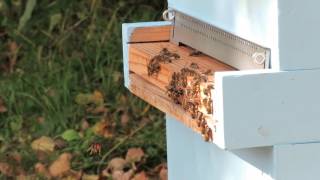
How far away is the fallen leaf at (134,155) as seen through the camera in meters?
5.77

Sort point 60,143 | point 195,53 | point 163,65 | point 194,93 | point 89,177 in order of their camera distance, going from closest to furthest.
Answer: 1. point 194,93
2. point 163,65
3. point 195,53
4. point 89,177
5. point 60,143

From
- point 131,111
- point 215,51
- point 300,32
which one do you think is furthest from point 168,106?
point 131,111

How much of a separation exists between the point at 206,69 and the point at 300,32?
0.42 metres

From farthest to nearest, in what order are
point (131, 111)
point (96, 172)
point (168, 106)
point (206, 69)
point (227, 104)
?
point (131, 111), point (96, 172), point (168, 106), point (206, 69), point (227, 104)

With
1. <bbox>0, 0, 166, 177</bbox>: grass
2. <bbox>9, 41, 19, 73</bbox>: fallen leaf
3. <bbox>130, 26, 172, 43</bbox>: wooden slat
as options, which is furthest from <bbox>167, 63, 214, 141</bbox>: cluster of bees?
<bbox>9, 41, 19, 73</bbox>: fallen leaf

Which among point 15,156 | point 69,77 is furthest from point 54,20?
point 15,156

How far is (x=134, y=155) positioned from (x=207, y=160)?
2.69 m

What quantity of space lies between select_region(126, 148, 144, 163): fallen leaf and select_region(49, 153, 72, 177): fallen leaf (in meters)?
0.37

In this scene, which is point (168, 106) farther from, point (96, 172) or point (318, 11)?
point (96, 172)

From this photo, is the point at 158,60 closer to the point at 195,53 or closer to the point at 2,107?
the point at 195,53

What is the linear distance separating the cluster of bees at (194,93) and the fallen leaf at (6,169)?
9.08ft

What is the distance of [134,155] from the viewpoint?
5.82m

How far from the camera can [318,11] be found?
230cm

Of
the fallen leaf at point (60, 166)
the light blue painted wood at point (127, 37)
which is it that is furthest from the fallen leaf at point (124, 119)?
the light blue painted wood at point (127, 37)
